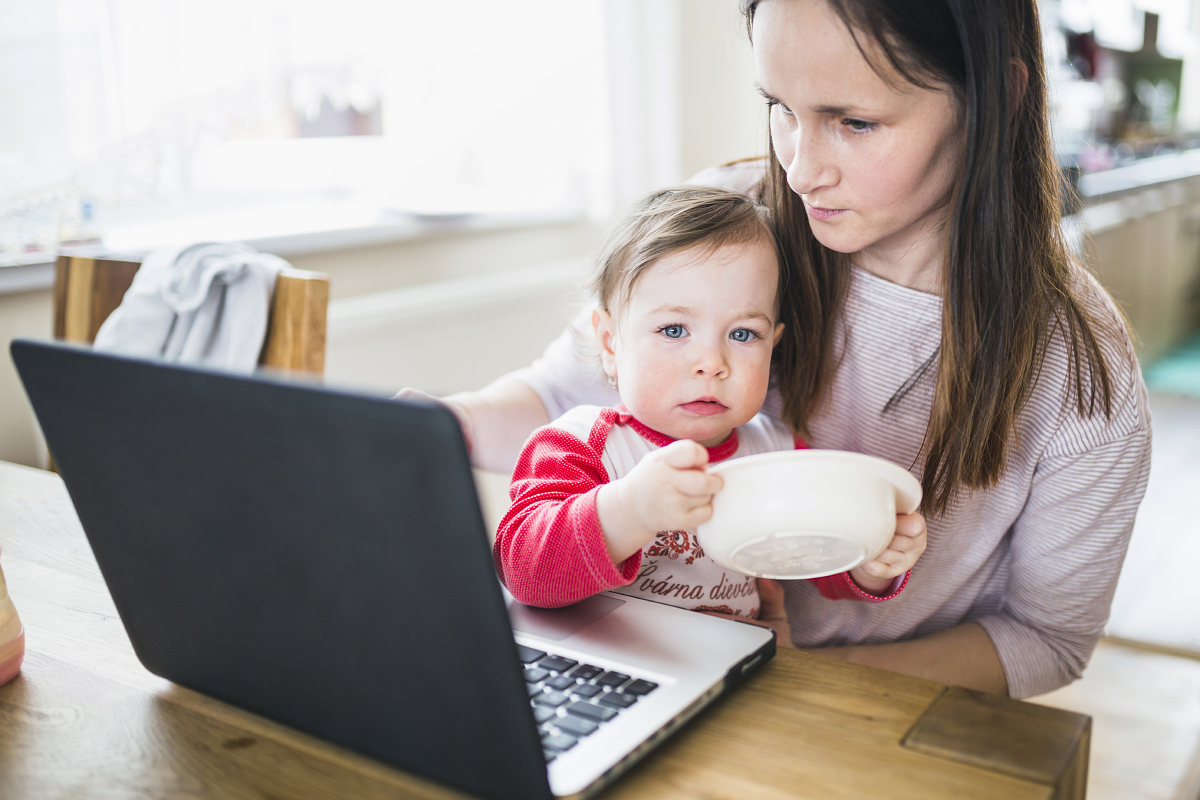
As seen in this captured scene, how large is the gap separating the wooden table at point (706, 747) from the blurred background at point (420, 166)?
2.19ft

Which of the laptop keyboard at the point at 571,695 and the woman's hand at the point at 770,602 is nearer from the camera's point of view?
the laptop keyboard at the point at 571,695

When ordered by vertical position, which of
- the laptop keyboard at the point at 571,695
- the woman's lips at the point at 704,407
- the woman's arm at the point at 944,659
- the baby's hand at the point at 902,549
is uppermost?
the woman's lips at the point at 704,407

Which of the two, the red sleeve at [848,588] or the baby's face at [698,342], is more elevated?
the baby's face at [698,342]

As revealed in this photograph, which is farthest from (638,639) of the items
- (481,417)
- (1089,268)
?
(1089,268)

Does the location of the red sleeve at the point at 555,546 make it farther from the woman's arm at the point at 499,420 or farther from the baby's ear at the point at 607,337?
the woman's arm at the point at 499,420

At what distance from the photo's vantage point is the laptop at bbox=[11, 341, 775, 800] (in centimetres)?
45

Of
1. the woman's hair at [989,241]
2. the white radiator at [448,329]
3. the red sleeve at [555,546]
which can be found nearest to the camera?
the red sleeve at [555,546]

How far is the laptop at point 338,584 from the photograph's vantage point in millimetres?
Result: 445

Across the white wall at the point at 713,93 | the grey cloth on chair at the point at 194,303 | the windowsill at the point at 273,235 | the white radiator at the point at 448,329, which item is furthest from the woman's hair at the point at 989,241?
the white wall at the point at 713,93

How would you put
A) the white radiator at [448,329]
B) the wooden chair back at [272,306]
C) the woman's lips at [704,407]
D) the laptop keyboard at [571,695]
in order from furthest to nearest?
the white radiator at [448,329] < the wooden chair back at [272,306] < the woman's lips at [704,407] < the laptop keyboard at [571,695]

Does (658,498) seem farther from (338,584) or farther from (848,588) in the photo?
(848,588)

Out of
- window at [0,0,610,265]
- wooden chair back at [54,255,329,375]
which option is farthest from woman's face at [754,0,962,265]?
window at [0,0,610,265]

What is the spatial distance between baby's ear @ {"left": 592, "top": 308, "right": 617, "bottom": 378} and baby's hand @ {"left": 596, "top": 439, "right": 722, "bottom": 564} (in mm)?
305

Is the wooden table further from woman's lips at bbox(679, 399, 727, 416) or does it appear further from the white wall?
the white wall
